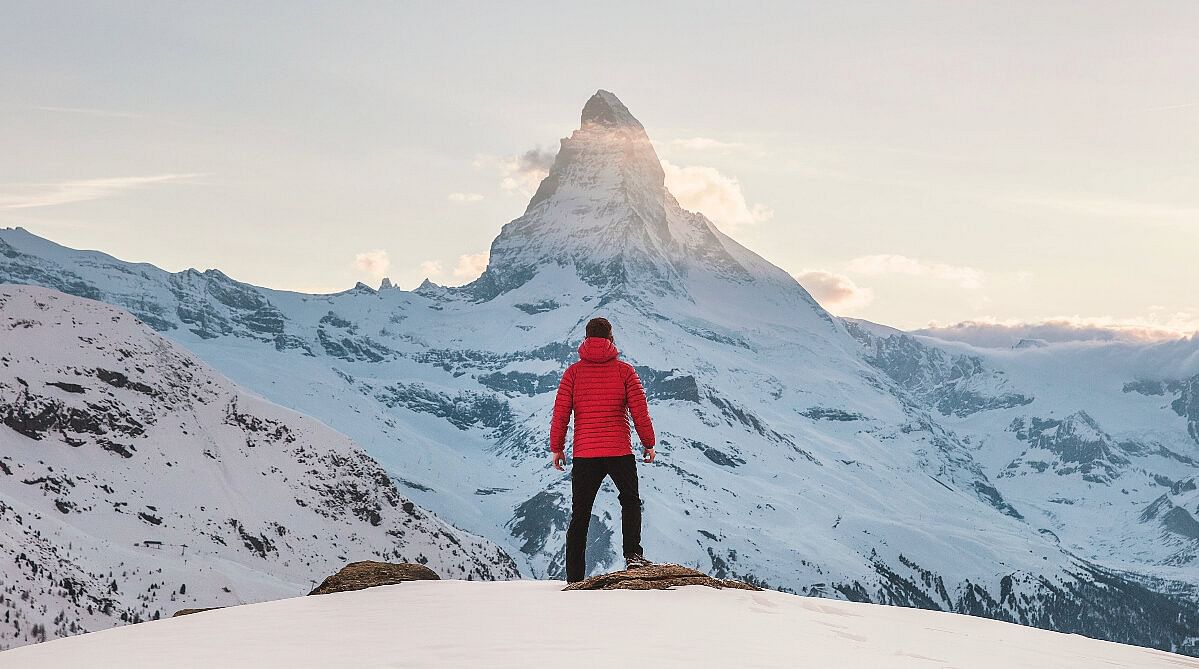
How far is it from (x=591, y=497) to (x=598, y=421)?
1366mm

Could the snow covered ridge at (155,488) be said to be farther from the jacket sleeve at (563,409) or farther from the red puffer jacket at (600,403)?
the red puffer jacket at (600,403)

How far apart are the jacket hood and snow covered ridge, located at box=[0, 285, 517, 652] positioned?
2202 inches

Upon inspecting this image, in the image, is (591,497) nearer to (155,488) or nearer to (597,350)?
(597,350)

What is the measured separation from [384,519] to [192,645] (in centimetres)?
11920

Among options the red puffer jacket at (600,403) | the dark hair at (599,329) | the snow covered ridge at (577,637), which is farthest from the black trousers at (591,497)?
the dark hair at (599,329)

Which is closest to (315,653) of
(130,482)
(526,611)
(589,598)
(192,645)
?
(192,645)

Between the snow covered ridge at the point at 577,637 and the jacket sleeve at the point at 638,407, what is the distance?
241cm

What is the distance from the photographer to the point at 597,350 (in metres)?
18.7

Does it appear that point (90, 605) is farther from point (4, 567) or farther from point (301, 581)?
point (301, 581)

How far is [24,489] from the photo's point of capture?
94750 mm

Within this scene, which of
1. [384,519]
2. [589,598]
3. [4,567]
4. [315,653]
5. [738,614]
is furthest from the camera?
[384,519]

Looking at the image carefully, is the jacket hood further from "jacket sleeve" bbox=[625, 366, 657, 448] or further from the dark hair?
"jacket sleeve" bbox=[625, 366, 657, 448]

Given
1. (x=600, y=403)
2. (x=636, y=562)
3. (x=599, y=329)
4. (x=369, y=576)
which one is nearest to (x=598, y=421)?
(x=600, y=403)

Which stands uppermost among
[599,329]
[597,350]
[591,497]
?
[599,329]
